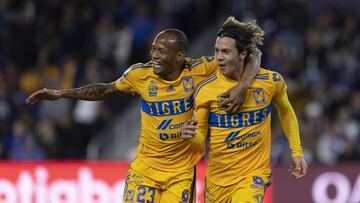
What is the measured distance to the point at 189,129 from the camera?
7949mm

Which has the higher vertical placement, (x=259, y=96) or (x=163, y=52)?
(x=163, y=52)

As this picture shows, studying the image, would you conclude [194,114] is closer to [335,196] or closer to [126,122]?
[335,196]

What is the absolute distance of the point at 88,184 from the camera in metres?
13.0

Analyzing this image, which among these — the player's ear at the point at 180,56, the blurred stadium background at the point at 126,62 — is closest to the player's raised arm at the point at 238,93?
the player's ear at the point at 180,56

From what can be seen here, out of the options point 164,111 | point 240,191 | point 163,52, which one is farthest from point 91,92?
point 240,191

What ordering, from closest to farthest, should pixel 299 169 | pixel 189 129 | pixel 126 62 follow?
pixel 189 129
pixel 299 169
pixel 126 62

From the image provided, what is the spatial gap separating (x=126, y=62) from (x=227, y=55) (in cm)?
910

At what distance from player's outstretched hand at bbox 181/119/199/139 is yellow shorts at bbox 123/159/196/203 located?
2.62 feet

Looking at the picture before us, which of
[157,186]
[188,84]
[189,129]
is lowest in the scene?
[157,186]

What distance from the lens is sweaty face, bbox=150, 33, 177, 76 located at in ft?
27.8

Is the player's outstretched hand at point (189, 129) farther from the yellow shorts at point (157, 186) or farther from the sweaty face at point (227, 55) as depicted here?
the yellow shorts at point (157, 186)

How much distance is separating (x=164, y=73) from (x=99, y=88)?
62 centimetres

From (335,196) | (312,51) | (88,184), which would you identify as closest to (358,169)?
(335,196)

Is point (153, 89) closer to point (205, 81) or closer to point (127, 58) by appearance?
point (205, 81)
